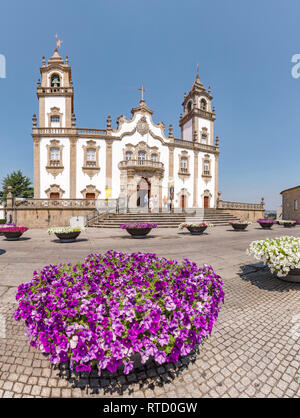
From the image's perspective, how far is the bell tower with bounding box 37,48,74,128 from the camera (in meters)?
23.6

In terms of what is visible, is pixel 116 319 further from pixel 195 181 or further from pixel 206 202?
pixel 206 202

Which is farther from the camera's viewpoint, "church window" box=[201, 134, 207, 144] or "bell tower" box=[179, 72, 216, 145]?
"church window" box=[201, 134, 207, 144]

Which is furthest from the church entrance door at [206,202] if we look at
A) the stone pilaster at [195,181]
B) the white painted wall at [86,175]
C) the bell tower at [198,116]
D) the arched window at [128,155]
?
the white painted wall at [86,175]

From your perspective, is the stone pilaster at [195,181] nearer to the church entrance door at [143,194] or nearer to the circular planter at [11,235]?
the church entrance door at [143,194]

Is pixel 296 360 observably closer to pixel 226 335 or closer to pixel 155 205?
pixel 226 335

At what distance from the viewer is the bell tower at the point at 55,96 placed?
77.5 feet

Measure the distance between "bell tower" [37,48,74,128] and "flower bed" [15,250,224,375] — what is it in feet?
85.3

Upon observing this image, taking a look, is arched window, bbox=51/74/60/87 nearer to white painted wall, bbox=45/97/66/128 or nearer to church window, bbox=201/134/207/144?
white painted wall, bbox=45/97/66/128

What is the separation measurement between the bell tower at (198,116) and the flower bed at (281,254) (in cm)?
2775

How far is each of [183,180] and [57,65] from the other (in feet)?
73.2

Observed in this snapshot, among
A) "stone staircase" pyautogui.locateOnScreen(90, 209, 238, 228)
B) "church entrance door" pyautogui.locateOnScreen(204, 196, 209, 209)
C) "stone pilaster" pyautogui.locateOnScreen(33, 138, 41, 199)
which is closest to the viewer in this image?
"stone staircase" pyautogui.locateOnScreen(90, 209, 238, 228)

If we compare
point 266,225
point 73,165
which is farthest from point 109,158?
point 266,225

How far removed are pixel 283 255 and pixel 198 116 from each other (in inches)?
1219

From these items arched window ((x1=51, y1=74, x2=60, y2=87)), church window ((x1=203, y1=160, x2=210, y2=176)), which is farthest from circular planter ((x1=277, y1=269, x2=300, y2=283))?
arched window ((x1=51, y1=74, x2=60, y2=87))
